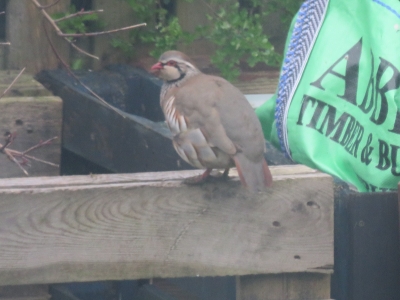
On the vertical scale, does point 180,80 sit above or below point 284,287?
above

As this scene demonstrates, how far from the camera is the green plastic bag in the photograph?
2.74 meters

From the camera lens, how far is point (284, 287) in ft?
7.44

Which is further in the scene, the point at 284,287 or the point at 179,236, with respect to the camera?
the point at 284,287

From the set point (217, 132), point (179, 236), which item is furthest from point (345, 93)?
point (179, 236)

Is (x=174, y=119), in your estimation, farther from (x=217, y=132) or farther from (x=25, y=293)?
(x=25, y=293)

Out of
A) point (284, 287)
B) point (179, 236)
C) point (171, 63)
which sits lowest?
point (284, 287)

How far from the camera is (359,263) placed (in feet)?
8.13

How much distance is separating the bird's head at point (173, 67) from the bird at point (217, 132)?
0.26 meters

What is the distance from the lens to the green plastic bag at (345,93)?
2744 millimetres

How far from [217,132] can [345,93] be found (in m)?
0.75

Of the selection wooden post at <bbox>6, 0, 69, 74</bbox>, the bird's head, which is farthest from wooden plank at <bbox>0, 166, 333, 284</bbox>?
wooden post at <bbox>6, 0, 69, 74</bbox>

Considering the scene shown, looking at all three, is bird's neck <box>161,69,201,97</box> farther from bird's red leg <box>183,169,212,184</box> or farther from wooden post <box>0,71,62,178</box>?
bird's red leg <box>183,169,212,184</box>

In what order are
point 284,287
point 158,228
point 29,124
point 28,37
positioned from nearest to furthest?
point 158,228
point 284,287
point 29,124
point 28,37

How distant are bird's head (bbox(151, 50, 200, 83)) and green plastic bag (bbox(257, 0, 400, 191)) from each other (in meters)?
0.43
